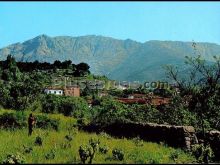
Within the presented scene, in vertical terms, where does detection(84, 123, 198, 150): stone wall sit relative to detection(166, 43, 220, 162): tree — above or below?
below

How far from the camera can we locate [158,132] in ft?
77.8

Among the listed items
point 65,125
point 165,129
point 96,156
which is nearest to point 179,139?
point 165,129

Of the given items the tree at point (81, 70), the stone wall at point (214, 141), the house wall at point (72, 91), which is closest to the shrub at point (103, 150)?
the stone wall at point (214, 141)

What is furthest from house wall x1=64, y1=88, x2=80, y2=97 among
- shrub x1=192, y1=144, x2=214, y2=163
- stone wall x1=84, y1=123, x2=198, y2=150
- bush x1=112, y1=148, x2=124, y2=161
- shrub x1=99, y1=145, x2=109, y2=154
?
shrub x1=192, y1=144, x2=214, y2=163

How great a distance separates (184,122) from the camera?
94.7 ft

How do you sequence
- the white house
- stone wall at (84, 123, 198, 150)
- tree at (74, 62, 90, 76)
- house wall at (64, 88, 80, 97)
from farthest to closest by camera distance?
1. tree at (74, 62, 90, 76)
2. house wall at (64, 88, 80, 97)
3. the white house
4. stone wall at (84, 123, 198, 150)

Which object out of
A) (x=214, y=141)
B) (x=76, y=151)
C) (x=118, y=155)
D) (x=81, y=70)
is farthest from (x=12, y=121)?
(x=81, y=70)

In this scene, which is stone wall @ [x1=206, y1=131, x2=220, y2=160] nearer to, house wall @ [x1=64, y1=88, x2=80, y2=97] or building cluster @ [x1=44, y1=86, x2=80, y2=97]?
building cluster @ [x1=44, y1=86, x2=80, y2=97]

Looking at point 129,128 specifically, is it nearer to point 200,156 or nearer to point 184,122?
point 184,122

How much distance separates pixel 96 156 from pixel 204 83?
12.2 m

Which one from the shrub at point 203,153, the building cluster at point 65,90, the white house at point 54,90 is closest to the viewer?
the shrub at point 203,153

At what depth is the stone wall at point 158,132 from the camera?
22.2 meters

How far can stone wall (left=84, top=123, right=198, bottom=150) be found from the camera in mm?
22188

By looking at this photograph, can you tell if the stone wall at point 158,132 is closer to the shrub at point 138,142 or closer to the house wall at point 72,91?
the shrub at point 138,142
